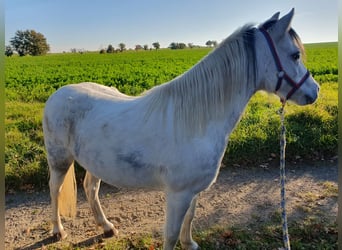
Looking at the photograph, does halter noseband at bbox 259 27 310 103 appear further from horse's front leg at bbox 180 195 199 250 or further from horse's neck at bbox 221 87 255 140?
horse's front leg at bbox 180 195 199 250

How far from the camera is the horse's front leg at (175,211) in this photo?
2242mm

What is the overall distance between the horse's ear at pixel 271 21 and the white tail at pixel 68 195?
208 cm

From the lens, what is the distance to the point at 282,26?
2.03 meters

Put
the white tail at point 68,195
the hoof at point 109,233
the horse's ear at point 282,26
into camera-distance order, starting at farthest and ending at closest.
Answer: the hoof at point 109,233 → the white tail at point 68,195 → the horse's ear at point 282,26

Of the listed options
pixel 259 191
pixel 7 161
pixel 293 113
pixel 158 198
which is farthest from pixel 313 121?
pixel 7 161

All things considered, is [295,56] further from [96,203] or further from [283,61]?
[96,203]

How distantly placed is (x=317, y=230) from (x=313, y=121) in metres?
3.13

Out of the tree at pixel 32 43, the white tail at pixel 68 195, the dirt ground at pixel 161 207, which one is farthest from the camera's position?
the tree at pixel 32 43

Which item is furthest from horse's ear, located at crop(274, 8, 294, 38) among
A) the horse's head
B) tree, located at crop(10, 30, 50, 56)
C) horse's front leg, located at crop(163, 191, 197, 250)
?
tree, located at crop(10, 30, 50, 56)

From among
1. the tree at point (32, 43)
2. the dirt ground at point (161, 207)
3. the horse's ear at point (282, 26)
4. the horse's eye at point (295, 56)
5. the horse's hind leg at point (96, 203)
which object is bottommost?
the dirt ground at point (161, 207)

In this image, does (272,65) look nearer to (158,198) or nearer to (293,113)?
(158,198)

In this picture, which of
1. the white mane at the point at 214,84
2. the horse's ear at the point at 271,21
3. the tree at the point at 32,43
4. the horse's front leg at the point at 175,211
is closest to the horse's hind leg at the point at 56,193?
the horse's front leg at the point at 175,211

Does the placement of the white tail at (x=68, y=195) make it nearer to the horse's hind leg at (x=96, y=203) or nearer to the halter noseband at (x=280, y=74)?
the horse's hind leg at (x=96, y=203)

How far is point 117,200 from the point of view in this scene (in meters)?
3.92
